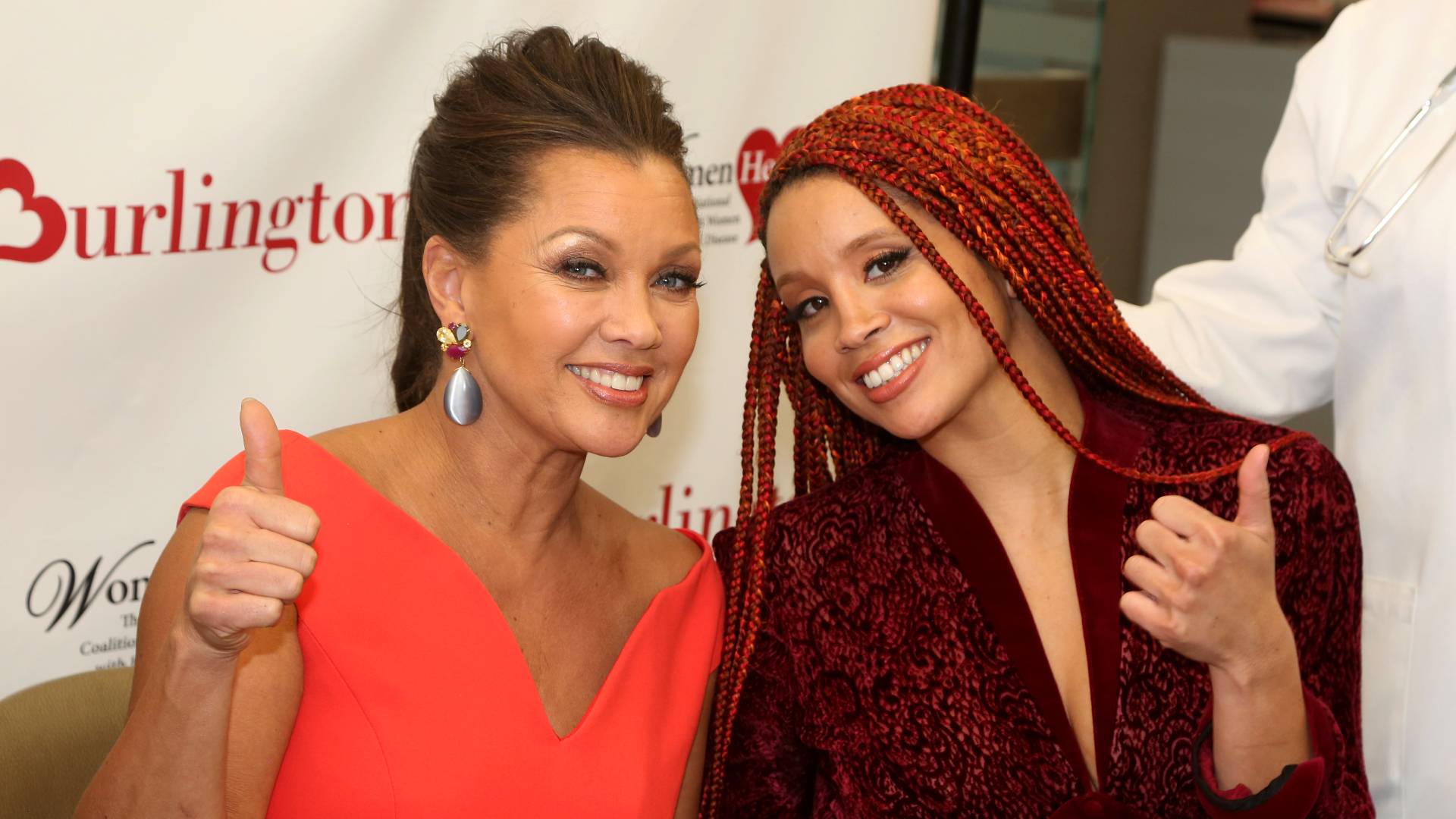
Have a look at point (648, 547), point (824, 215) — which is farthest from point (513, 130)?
point (648, 547)

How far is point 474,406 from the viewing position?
5.77ft

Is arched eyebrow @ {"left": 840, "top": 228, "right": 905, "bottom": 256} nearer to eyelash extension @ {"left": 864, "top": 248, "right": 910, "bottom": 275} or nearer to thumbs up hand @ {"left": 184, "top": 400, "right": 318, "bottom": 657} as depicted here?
eyelash extension @ {"left": 864, "top": 248, "right": 910, "bottom": 275}

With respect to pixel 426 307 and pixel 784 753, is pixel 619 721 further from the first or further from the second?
pixel 426 307

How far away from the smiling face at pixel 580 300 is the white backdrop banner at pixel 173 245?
63 cm

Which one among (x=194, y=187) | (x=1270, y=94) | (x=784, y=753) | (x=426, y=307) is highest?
(x=1270, y=94)

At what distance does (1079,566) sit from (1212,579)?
0.98 ft

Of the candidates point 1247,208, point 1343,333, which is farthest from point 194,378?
point 1247,208

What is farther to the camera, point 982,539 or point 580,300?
point 982,539

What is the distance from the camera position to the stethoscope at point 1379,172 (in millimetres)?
2047

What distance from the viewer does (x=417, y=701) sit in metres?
1.69

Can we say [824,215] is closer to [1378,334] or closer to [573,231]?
[573,231]

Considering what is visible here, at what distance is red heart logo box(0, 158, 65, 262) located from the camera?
1.99 meters

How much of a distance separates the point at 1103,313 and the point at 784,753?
704 millimetres

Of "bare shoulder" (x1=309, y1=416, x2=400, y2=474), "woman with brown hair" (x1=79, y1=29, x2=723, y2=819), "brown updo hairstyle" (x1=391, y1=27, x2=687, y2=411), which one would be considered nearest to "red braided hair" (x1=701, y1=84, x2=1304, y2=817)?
"woman with brown hair" (x1=79, y1=29, x2=723, y2=819)
